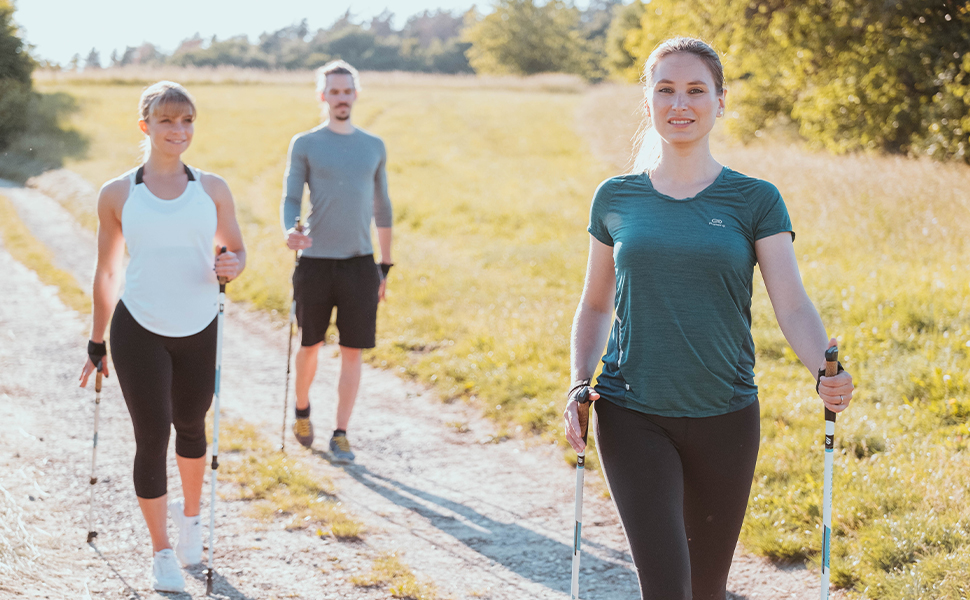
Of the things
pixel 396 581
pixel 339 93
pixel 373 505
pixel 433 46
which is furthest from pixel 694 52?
pixel 433 46

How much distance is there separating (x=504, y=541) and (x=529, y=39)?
79603 mm

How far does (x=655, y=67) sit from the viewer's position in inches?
117

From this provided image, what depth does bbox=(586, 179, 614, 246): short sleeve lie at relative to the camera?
2.97m

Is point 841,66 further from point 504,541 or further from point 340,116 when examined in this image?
point 504,541

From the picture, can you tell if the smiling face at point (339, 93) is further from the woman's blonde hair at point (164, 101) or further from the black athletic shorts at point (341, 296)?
the woman's blonde hair at point (164, 101)

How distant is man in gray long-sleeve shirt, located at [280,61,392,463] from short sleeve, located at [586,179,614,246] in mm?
3421

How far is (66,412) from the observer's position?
24.0ft

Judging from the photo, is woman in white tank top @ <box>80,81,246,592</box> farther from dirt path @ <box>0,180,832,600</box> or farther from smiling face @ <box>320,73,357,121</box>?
smiling face @ <box>320,73,357,121</box>

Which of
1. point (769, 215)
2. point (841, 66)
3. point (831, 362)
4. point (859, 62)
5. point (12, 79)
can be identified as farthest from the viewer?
point (12, 79)

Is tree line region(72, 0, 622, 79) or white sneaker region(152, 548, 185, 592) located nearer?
white sneaker region(152, 548, 185, 592)

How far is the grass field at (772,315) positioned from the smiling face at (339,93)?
2892 millimetres

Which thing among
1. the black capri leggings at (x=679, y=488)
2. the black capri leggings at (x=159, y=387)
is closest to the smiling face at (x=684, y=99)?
the black capri leggings at (x=679, y=488)

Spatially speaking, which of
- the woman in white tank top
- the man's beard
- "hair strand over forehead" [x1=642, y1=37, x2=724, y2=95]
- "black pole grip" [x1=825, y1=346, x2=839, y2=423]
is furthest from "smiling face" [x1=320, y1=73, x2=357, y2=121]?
"black pole grip" [x1=825, y1=346, x2=839, y2=423]

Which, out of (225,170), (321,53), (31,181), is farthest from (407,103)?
(321,53)
